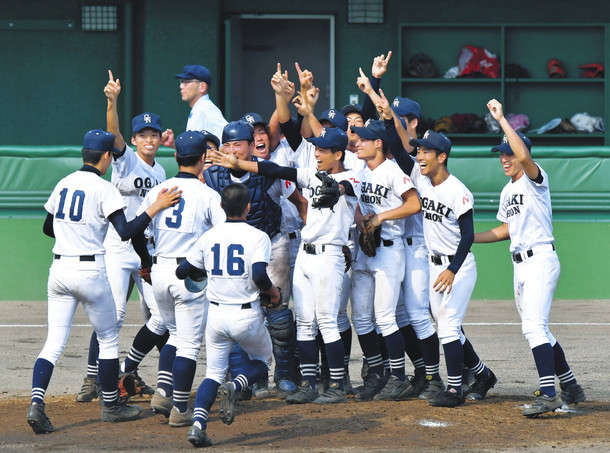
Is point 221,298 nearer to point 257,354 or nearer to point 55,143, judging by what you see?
point 257,354

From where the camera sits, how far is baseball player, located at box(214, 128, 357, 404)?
751 cm

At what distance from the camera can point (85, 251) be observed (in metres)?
6.86

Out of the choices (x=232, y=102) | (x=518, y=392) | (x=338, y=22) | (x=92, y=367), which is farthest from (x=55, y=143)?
(x=518, y=392)

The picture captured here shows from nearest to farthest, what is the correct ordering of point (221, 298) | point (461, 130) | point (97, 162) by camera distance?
point (221, 298), point (97, 162), point (461, 130)

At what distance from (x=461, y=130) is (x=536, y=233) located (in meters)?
9.43

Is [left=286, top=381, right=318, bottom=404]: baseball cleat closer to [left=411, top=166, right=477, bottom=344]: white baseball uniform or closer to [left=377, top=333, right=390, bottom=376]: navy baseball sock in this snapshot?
[left=377, top=333, right=390, bottom=376]: navy baseball sock

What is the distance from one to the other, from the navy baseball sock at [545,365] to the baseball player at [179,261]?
7.27ft

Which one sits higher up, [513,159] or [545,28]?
[545,28]

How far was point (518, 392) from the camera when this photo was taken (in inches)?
320

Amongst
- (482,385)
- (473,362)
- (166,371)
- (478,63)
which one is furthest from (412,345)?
(478,63)

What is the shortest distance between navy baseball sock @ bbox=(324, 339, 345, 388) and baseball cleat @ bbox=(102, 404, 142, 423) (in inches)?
52.8

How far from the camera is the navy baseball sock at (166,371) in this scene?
710 cm

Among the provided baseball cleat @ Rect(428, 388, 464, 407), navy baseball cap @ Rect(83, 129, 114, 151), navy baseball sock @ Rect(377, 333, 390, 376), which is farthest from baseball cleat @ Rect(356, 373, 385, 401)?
navy baseball cap @ Rect(83, 129, 114, 151)

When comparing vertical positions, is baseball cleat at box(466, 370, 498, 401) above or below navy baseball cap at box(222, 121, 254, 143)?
below
